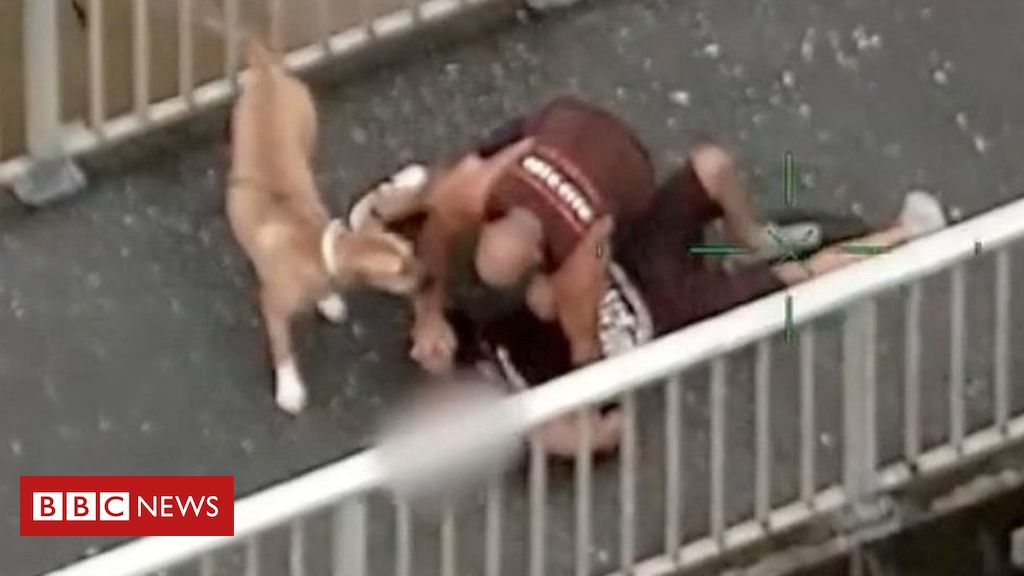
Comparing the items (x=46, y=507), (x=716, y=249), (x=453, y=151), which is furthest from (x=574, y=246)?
(x=46, y=507)

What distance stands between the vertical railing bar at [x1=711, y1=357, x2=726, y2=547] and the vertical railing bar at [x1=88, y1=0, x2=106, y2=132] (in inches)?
27.0

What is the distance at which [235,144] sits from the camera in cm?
349

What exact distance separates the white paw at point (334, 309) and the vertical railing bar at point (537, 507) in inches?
12.1

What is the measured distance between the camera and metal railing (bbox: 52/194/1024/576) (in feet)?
10.1

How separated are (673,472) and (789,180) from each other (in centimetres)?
49

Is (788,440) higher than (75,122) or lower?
lower

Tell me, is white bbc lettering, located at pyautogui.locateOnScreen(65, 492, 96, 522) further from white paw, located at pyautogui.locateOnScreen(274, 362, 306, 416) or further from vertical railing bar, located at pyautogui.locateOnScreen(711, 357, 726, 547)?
vertical railing bar, located at pyautogui.locateOnScreen(711, 357, 726, 547)

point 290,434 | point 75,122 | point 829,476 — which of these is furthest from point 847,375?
point 75,122

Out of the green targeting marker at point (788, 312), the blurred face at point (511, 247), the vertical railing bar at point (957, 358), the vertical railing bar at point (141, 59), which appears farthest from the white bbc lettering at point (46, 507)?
the vertical railing bar at point (957, 358)

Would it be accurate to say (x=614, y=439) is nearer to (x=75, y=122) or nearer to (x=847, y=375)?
(x=847, y=375)

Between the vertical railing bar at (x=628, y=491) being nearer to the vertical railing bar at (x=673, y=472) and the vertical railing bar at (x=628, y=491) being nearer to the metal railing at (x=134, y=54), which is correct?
the vertical railing bar at (x=673, y=472)

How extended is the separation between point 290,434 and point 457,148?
39 centimetres

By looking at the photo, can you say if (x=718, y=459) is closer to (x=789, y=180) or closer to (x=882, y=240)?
(x=882, y=240)

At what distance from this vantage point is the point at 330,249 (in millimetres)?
3354
